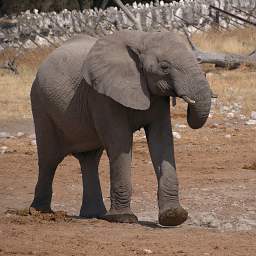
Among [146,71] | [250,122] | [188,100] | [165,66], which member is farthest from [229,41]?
[188,100]

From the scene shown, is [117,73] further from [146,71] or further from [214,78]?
[214,78]

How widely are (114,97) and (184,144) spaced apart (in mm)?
6726

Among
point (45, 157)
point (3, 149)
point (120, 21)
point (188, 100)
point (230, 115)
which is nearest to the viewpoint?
point (188, 100)

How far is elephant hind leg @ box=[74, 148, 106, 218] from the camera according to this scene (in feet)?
36.3

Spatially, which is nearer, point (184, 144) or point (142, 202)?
Result: point (142, 202)

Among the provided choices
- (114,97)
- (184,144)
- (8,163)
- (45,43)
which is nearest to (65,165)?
(8,163)

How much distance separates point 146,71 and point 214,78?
13.7m

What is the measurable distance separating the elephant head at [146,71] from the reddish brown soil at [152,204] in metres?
1.10

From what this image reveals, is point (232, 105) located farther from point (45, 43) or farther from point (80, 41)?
point (45, 43)

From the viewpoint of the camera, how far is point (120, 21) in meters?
31.7

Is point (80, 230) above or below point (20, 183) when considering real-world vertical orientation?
above

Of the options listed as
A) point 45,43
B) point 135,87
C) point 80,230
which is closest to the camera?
point 80,230

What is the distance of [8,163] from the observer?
1520cm

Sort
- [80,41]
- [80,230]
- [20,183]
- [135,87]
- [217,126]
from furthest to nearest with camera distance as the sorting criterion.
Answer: [217,126], [20,183], [80,41], [135,87], [80,230]
